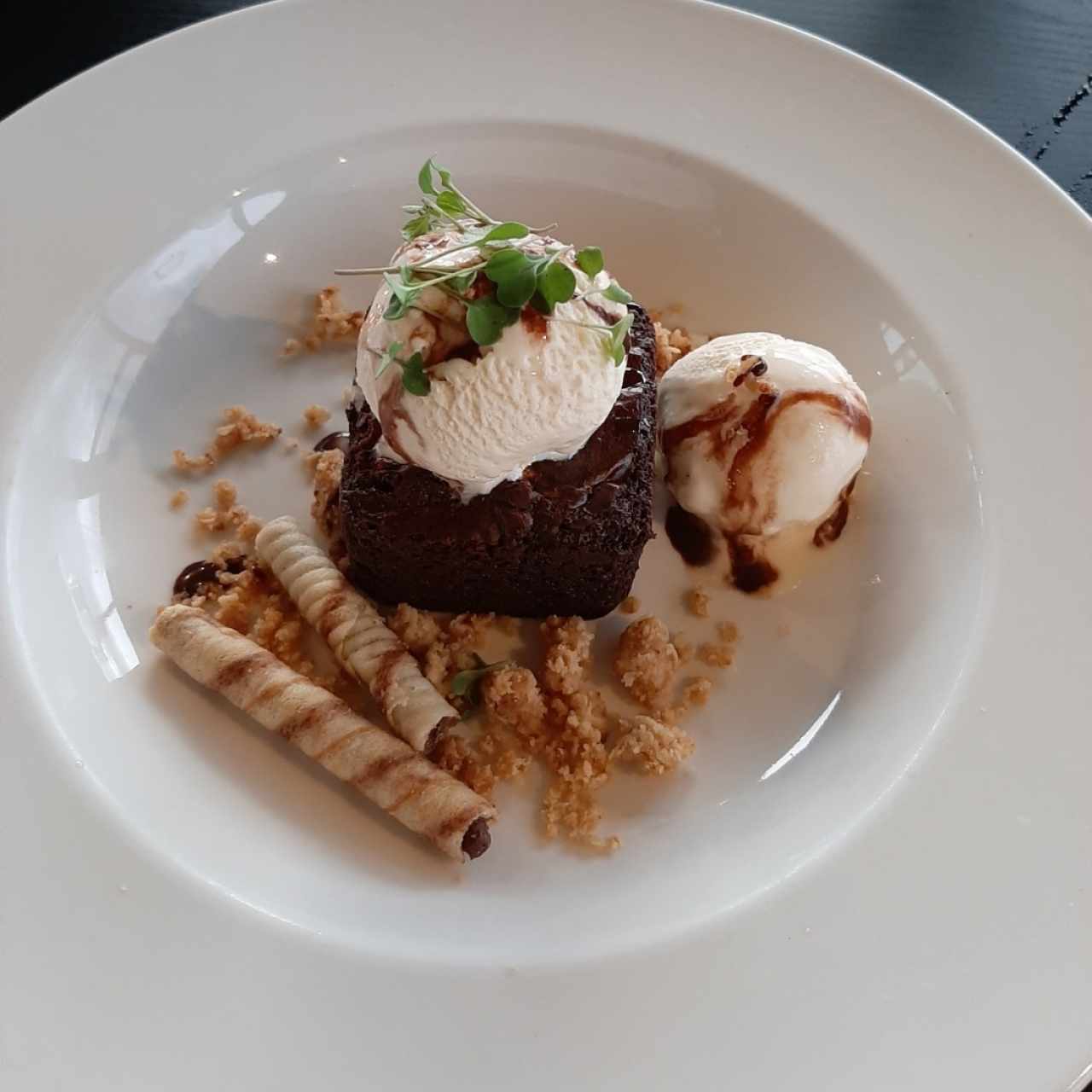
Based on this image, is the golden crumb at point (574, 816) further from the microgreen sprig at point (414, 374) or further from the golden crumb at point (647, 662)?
the microgreen sprig at point (414, 374)

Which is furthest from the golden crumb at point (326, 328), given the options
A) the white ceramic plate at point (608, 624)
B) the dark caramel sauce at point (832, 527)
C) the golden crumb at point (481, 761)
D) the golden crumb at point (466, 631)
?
the dark caramel sauce at point (832, 527)

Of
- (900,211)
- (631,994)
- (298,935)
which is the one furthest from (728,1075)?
(900,211)

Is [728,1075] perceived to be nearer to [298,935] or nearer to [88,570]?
[298,935]

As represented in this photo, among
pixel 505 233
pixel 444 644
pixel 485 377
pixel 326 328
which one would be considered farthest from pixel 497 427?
pixel 326 328

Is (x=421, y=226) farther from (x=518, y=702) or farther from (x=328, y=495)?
(x=518, y=702)

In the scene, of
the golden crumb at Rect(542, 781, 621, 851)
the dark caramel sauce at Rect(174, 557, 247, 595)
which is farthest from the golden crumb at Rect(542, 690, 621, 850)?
the dark caramel sauce at Rect(174, 557, 247, 595)
